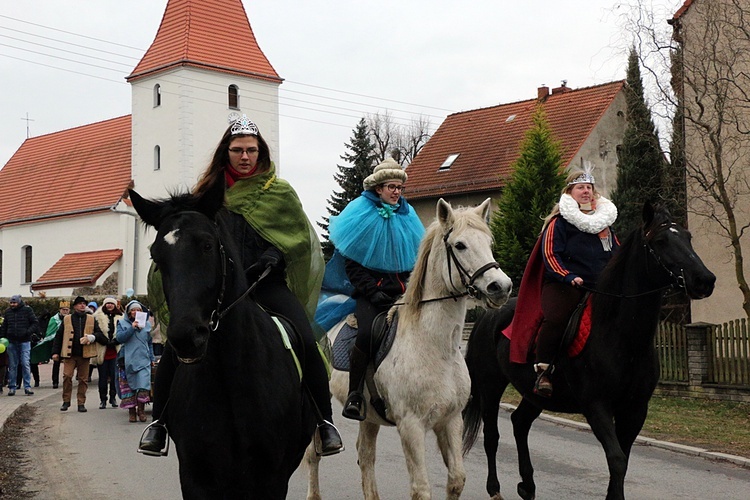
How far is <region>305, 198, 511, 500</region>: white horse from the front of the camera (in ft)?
24.1

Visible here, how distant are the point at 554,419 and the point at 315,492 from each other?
27.7 feet

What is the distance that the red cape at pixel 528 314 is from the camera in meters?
8.88

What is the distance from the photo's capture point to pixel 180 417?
516cm

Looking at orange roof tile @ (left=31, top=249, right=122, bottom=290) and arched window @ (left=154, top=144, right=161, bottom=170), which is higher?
arched window @ (left=154, top=144, right=161, bottom=170)

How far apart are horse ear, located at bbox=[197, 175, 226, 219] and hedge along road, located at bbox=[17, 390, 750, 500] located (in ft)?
14.0

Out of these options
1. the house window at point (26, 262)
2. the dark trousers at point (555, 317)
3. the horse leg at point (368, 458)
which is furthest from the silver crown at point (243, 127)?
the house window at point (26, 262)

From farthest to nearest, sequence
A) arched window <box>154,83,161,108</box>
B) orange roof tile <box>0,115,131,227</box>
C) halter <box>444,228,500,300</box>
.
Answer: orange roof tile <box>0,115,131,227</box>, arched window <box>154,83,161,108</box>, halter <box>444,228,500,300</box>

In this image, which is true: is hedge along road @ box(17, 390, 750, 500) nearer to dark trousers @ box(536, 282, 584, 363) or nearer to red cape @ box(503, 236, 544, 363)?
red cape @ box(503, 236, 544, 363)

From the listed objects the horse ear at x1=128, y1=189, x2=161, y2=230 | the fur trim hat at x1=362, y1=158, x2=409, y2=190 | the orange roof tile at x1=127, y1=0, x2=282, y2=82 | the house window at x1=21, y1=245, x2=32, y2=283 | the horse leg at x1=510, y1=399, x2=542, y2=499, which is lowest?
the horse leg at x1=510, y1=399, x2=542, y2=499

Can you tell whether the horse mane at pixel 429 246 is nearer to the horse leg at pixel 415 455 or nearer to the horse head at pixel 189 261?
the horse leg at pixel 415 455

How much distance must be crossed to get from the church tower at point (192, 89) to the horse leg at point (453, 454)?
5100 centimetres

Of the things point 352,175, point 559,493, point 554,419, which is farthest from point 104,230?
point 559,493

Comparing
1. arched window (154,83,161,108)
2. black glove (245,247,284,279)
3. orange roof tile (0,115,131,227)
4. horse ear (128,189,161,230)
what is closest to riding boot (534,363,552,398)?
black glove (245,247,284,279)

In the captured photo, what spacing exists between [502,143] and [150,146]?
2375 centimetres
